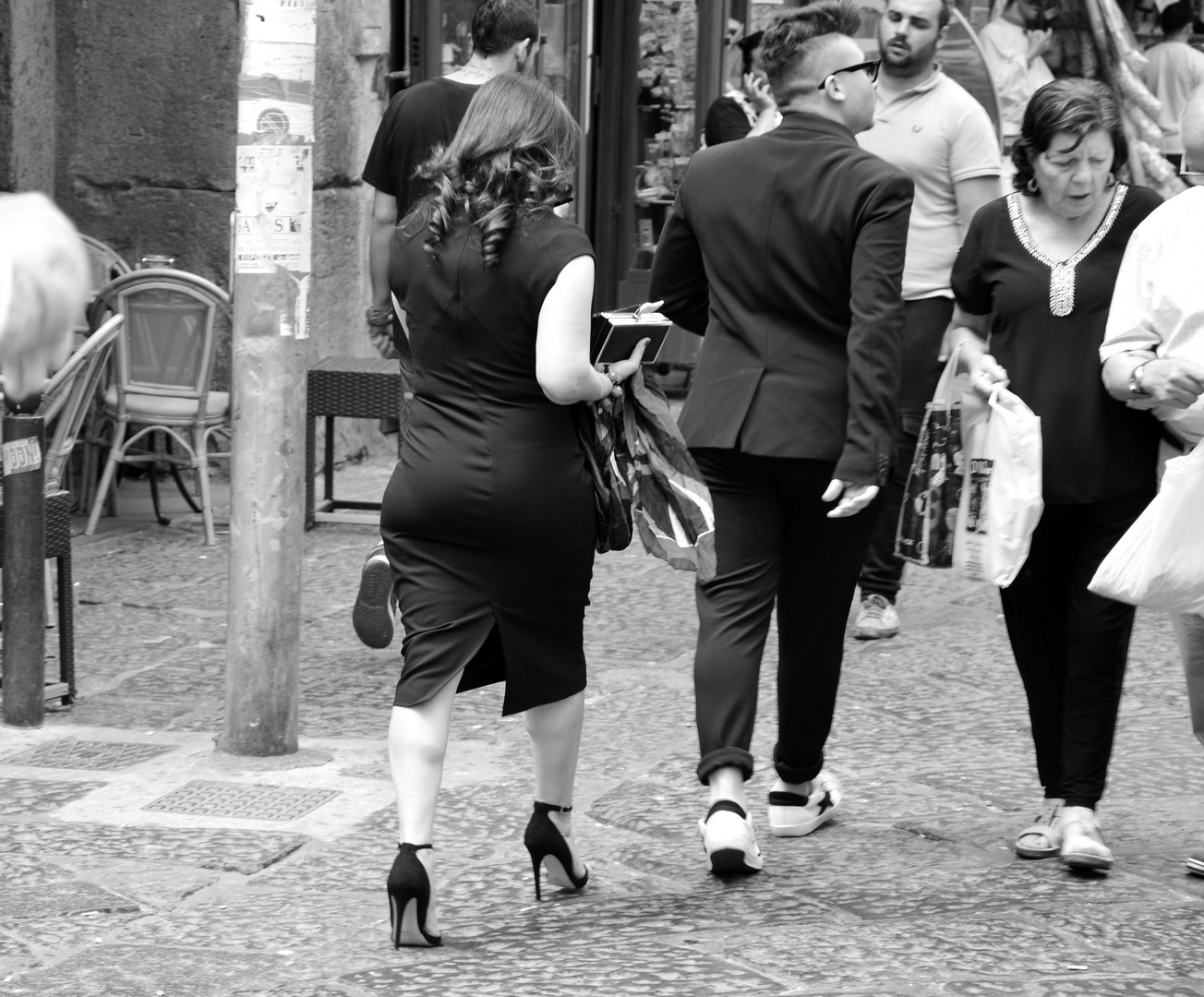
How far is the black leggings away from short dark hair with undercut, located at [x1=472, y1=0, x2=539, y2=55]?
7.76 ft

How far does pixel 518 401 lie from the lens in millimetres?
3773

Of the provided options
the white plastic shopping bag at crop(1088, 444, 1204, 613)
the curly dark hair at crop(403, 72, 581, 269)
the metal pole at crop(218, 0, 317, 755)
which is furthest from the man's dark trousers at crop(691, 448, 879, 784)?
the metal pole at crop(218, 0, 317, 755)

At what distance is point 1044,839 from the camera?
437cm

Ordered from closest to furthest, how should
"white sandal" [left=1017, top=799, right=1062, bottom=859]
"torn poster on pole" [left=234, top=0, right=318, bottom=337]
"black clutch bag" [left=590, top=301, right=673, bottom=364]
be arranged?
"black clutch bag" [left=590, top=301, right=673, bottom=364], "white sandal" [left=1017, top=799, right=1062, bottom=859], "torn poster on pole" [left=234, top=0, right=318, bottom=337]

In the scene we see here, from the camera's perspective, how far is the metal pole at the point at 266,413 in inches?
197

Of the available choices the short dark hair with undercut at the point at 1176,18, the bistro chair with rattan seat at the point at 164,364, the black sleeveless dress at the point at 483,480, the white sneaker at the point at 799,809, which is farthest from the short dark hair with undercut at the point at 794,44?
the short dark hair with undercut at the point at 1176,18

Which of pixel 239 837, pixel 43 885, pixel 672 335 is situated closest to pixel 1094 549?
pixel 239 837

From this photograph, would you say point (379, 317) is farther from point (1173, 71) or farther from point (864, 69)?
point (1173, 71)

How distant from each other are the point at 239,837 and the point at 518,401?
1.35 metres

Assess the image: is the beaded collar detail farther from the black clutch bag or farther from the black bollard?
the black bollard

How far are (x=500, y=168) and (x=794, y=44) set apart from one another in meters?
0.93

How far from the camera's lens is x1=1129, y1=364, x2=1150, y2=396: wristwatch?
13.3ft

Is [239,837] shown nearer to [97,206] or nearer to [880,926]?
[880,926]

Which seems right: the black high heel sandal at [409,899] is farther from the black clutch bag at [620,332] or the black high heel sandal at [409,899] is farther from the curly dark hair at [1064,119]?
the curly dark hair at [1064,119]
